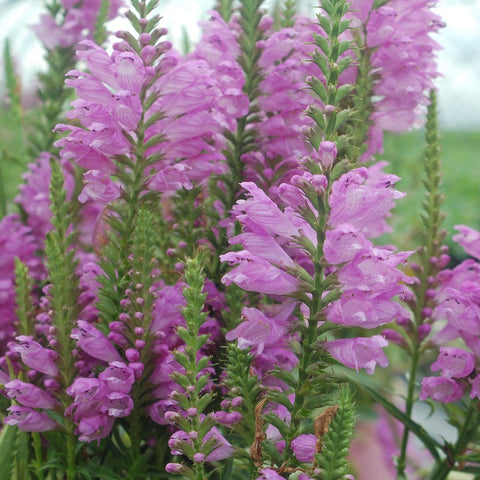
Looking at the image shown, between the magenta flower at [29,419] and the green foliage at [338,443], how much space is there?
0.30m

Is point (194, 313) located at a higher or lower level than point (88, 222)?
lower

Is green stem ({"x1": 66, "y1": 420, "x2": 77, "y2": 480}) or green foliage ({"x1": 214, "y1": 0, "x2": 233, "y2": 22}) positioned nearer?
green stem ({"x1": 66, "y1": 420, "x2": 77, "y2": 480})

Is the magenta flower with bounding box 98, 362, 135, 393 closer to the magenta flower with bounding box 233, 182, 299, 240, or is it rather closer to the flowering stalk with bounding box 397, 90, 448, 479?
the magenta flower with bounding box 233, 182, 299, 240

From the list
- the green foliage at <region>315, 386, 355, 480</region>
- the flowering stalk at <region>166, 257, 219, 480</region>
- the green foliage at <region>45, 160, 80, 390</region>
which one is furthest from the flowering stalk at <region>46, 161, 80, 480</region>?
the green foliage at <region>315, 386, 355, 480</region>

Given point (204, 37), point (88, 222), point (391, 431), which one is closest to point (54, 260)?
point (204, 37)

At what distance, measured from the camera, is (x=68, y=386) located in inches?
22.1

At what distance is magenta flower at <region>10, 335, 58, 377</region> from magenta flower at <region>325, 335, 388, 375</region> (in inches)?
10.3

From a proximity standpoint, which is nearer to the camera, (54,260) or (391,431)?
(54,260)

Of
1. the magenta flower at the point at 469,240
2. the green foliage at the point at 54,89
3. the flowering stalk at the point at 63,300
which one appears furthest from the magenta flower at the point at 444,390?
the green foliage at the point at 54,89

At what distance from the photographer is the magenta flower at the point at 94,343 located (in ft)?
1.81

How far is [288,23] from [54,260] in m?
0.39

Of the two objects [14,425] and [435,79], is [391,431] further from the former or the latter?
[14,425]

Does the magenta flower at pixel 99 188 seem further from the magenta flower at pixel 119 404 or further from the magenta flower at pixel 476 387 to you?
the magenta flower at pixel 476 387

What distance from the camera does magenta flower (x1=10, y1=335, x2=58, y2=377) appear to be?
1.83ft
